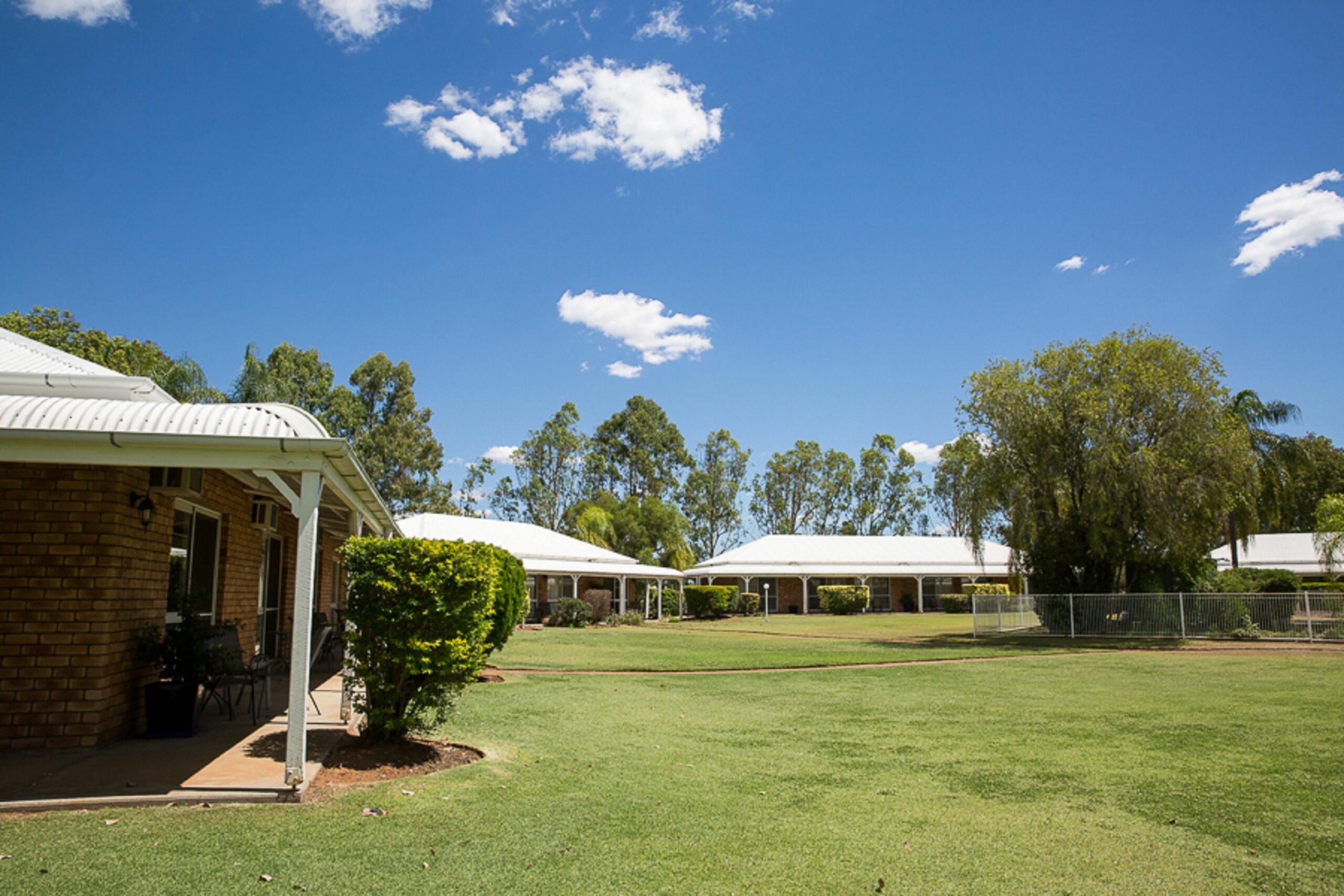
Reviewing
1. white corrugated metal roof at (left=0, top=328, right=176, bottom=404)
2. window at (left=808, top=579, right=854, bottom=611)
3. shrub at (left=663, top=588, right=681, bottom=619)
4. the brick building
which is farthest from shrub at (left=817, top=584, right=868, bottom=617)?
white corrugated metal roof at (left=0, top=328, right=176, bottom=404)

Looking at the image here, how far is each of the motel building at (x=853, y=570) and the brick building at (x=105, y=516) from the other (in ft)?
125

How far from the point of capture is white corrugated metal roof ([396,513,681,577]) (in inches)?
1259

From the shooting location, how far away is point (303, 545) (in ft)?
17.7

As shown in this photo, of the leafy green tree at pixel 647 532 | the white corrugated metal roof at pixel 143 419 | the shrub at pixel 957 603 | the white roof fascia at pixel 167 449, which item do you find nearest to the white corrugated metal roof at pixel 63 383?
the white corrugated metal roof at pixel 143 419

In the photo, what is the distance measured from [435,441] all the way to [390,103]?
1407 inches

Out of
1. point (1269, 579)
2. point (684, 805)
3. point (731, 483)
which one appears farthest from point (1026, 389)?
point (731, 483)

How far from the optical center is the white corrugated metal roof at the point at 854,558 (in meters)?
45.5

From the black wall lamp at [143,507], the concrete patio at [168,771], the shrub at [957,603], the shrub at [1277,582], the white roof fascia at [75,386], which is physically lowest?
the shrub at [957,603]

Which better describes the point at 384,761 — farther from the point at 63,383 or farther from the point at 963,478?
the point at 963,478

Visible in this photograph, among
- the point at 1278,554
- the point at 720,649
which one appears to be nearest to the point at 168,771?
the point at 720,649

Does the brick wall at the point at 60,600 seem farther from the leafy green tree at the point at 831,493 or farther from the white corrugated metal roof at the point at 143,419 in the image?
the leafy green tree at the point at 831,493

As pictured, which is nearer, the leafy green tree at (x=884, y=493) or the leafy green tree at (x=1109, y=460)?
the leafy green tree at (x=1109, y=460)

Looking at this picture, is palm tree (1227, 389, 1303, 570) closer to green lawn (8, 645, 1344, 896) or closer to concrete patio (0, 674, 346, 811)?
green lawn (8, 645, 1344, 896)

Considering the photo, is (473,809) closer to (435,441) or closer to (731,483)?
(435,441)
